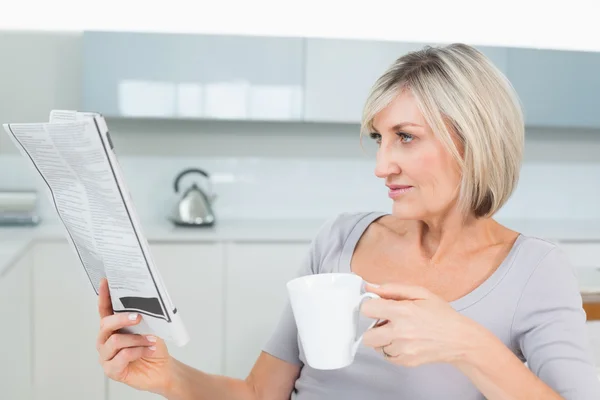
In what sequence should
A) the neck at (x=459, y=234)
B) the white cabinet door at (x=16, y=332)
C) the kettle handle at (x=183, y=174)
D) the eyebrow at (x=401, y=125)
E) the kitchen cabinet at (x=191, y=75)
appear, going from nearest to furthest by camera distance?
the eyebrow at (x=401, y=125)
the neck at (x=459, y=234)
the white cabinet door at (x=16, y=332)
the kitchen cabinet at (x=191, y=75)
the kettle handle at (x=183, y=174)

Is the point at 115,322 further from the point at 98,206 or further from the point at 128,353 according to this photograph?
the point at 98,206

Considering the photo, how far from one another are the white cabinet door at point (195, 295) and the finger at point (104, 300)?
1.81 meters

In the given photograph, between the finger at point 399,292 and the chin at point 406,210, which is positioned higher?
the chin at point 406,210

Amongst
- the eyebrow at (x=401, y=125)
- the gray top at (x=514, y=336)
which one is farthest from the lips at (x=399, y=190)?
the gray top at (x=514, y=336)

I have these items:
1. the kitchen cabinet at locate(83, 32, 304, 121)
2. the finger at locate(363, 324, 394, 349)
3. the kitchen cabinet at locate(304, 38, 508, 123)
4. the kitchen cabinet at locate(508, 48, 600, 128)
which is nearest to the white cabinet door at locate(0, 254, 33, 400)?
the kitchen cabinet at locate(83, 32, 304, 121)

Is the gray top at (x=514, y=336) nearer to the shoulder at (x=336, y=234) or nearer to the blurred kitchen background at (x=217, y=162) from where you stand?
the shoulder at (x=336, y=234)

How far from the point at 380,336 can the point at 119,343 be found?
1.34 ft

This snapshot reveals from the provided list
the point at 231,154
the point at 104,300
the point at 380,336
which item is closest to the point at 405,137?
the point at 380,336

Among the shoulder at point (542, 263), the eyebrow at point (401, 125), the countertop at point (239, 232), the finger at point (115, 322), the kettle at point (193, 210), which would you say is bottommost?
the countertop at point (239, 232)

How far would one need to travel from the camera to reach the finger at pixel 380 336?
0.94 m

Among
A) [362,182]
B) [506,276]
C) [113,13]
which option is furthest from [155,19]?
[506,276]

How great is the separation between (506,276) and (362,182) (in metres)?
2.26

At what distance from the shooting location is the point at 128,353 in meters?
1.10

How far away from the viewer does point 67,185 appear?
2.96ft
